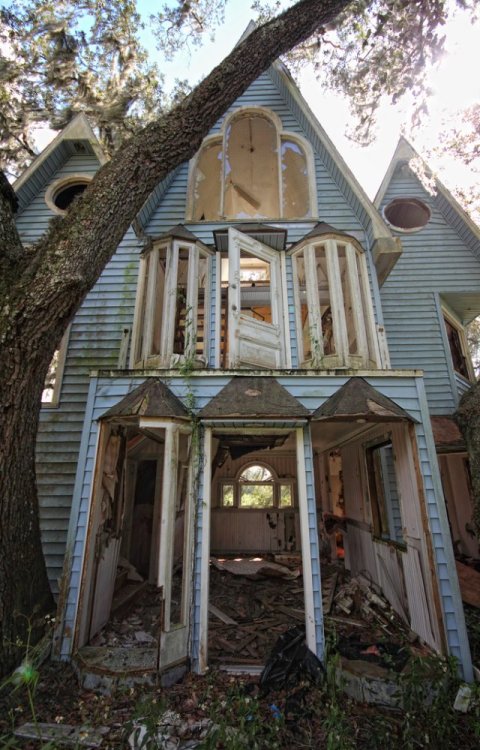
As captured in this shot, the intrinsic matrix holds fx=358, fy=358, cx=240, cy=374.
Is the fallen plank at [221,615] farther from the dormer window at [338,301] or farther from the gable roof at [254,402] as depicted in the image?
the dormer window at [338,301]

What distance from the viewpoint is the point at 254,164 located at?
28.8 feet

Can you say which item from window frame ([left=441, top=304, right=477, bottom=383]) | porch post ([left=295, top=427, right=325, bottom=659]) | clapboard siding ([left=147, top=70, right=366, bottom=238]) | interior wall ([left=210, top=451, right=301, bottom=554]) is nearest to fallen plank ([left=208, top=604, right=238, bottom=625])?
porch post ([left=295, top=427, right=325, bottom=659])

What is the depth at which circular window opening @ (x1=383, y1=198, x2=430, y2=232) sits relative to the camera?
9656 millimetres

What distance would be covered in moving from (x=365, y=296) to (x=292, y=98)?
16.7ft

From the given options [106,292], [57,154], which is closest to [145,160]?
[106,292]

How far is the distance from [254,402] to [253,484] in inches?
304

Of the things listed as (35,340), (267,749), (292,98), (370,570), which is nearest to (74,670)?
(267,749)

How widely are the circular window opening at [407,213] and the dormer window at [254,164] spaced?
3192 mm

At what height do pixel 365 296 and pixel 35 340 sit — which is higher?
pixel 365 296

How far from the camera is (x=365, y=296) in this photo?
241 inches

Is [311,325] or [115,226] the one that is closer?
[115,226]

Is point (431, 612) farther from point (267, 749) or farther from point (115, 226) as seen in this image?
point (115, 226)

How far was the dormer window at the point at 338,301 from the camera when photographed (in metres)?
5.58

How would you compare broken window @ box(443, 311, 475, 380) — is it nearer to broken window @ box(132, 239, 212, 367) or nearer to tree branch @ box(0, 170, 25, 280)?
broken window @ box(132, 239, 212, 367)
